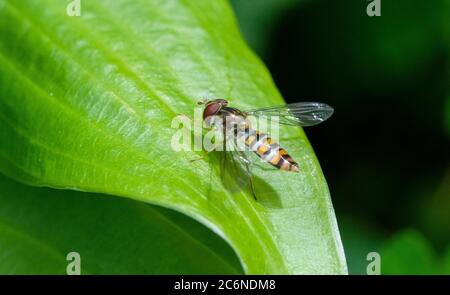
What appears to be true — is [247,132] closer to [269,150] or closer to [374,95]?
[269,150]

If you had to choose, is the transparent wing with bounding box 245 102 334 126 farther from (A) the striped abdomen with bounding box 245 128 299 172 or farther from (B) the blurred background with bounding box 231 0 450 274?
(B) the blurred background with bounding box 231 0 450 274

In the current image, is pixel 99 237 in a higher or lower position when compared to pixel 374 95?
lower

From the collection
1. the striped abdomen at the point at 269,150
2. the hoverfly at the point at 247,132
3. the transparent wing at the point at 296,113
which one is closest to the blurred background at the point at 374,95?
the transparent wing at the point at 296,113

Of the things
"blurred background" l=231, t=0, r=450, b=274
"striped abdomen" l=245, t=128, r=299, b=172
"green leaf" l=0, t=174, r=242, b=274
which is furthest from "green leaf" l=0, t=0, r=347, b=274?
"blurred background" l=231, t=0, r=450, b=274

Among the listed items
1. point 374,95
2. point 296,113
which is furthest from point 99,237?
point 374,95

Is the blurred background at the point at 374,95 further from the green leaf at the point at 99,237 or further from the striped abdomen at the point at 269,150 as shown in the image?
the green leaf at the point at 99,237
